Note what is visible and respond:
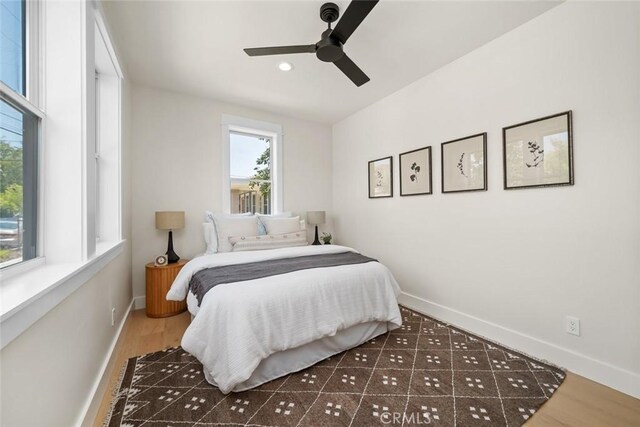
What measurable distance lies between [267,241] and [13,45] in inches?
96.8

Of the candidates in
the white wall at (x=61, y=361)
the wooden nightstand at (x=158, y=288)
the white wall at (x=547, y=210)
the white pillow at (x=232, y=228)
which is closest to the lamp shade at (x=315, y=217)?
the white pillow at (x=232, y=228)

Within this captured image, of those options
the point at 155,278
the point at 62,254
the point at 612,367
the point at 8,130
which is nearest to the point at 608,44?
the point at 612,367

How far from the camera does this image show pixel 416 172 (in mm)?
3074

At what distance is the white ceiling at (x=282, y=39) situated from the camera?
1.96m

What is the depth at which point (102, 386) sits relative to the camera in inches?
63.6

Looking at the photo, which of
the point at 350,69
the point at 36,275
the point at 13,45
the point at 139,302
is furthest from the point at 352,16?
the point at 139,302

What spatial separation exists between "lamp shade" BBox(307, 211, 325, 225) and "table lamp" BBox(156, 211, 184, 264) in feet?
5.76

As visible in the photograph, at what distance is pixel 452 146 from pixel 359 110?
1669 mm

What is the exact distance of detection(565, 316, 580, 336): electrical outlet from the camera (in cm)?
188

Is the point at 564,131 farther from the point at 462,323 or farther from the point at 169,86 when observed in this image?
the point at 169,86

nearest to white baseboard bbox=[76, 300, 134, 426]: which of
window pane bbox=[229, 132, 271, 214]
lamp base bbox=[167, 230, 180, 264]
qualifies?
lamp base bbox=[167, 230, 180, 264]

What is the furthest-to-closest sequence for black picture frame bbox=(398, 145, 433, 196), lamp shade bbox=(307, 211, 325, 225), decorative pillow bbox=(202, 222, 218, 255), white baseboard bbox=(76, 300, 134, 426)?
1. lamp shade bbox=(307, 211, 325, 225)
2. decorative pillow bbox=(202, 222, 218, 255)
3. black picture frame bbox=(398, 145, 433, 196)
4. white baseboard bbox=(76, 300, 134, 426)

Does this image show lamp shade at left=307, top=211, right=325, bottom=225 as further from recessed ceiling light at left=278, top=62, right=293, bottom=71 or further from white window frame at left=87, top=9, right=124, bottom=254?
white window frame at left=87, top=9, right=124, bottom=254
